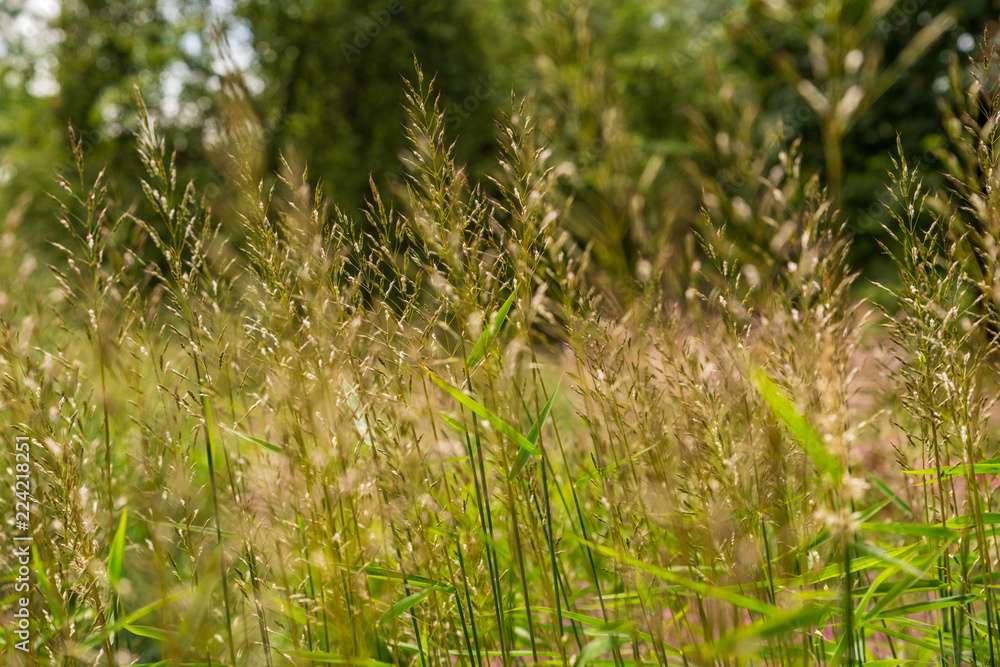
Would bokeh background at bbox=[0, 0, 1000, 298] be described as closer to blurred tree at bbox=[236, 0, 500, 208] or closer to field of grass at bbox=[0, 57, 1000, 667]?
blurred tree at bbox=[236, 0, 500, 208]

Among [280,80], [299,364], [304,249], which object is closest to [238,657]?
[299,364]

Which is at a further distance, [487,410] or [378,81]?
[378,81]

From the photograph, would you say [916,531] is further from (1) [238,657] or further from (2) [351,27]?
(2) [351,27]

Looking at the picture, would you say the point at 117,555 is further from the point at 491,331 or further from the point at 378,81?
the point at 378,81

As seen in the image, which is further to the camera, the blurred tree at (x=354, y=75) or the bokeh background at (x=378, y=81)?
the blurred tree at (x=354, y=75)

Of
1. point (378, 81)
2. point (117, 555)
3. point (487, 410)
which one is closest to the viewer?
point (487, 410)

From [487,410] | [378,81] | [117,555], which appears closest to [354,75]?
[378,81]

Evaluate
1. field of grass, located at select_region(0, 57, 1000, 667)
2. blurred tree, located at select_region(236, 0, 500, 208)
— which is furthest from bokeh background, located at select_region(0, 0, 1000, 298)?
field of grass, located at select_region(0, 57, 1000, 667)

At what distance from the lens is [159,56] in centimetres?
1355

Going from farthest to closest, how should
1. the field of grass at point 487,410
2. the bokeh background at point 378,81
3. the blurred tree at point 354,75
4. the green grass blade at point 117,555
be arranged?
1. the blurred tree at point 354,75
2. the bokeh background at point 378,81
3. the green grass blade at point 117,555
4. the field of grass at point 487,410

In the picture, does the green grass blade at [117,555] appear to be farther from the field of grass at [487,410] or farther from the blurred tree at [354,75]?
the blurred tree at [354,75]

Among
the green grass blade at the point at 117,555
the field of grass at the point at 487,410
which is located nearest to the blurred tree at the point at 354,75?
the field of grass at the point at 487,410

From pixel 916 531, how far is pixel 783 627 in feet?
1.55

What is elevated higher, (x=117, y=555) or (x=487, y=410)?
(x=487, y=410)
